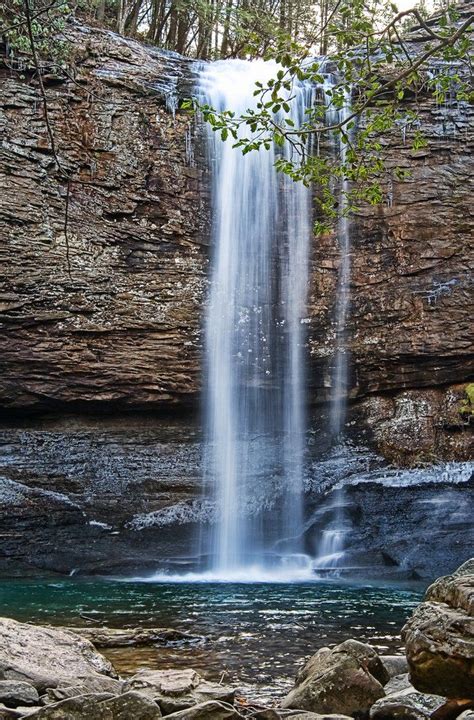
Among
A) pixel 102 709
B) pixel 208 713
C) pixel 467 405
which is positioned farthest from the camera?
pixel 467 405

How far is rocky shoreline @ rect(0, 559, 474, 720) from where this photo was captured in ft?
13.8

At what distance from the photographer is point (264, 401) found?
16.9m

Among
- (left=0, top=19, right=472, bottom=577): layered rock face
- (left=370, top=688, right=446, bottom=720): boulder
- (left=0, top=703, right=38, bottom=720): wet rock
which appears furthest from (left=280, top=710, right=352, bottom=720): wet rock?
(left=0, top=19, right=472, bottom=577): layered rock face

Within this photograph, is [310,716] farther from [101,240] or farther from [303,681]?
[101,240]

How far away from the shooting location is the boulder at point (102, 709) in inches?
159

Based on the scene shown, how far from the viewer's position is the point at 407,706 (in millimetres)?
4582

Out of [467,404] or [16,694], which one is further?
[467,404]

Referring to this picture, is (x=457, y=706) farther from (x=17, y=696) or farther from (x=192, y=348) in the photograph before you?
(x=192, y=348)

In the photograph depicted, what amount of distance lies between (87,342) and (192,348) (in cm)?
236

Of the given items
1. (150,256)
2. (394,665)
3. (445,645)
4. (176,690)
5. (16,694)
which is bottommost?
(394,665)

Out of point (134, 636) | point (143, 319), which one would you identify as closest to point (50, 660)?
point (134, 636)

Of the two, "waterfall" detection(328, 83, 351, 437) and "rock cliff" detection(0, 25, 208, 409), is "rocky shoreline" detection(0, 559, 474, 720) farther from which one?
"waterfall" detection(328, 83, 351, 437)

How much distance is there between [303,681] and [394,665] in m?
0.98

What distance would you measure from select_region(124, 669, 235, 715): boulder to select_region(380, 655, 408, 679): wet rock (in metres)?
1.49
